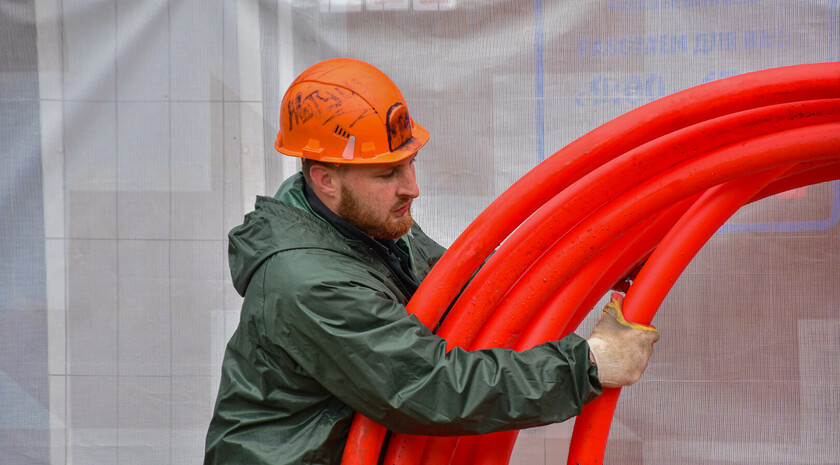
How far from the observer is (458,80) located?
269 cm

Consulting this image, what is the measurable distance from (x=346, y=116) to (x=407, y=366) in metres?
0.65

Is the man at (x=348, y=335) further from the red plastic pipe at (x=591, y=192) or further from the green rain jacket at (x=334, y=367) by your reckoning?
the red plastic pipe at (x=591, y=192)

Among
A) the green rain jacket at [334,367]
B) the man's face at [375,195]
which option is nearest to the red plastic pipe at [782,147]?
the green rain jacket at [334,367]

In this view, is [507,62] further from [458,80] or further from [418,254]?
[418,254]

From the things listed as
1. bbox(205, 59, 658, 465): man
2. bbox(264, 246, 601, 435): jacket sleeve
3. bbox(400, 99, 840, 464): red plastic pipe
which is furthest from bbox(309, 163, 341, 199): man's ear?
bbox(400, 99, 840, 464): red plastic pipe

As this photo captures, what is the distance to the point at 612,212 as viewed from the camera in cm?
183

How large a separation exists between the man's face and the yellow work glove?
614 millimetres

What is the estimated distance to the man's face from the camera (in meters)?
1.93

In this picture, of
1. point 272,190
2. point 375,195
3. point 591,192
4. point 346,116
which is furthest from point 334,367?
point 272,190

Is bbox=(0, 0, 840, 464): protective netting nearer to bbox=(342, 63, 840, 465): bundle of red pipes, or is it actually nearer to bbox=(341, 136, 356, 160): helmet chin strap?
bbox=(342, 63, 840, 465): bundle of red pipes

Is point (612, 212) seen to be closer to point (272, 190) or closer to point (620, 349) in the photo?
point (620, 349)

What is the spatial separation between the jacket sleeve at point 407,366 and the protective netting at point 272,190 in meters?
1.12

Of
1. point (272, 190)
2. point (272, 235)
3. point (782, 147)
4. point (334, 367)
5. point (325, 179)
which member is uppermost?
point (782, 147)

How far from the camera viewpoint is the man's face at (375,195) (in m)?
1.93
